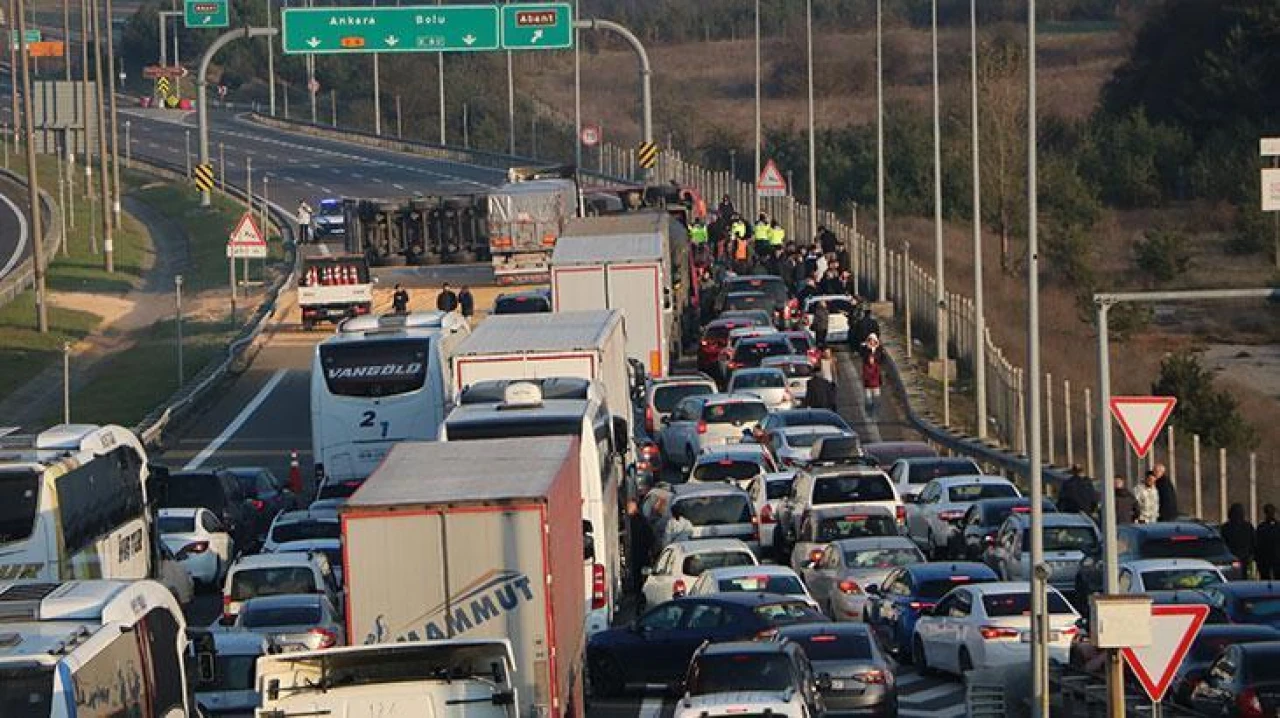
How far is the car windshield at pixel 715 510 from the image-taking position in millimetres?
39344

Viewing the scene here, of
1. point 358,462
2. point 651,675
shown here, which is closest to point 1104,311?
point 651,675

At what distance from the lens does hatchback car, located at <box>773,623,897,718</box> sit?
89.7 ft

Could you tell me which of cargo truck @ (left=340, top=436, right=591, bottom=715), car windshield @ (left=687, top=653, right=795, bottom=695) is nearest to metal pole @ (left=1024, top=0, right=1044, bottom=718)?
car windshield @ (left=687, top=653, right=795, bottom=695)

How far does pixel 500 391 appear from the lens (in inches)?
1443

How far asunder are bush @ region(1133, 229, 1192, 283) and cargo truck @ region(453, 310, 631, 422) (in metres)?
47.3

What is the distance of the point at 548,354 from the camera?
39.7m

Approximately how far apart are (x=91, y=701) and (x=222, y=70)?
561ft

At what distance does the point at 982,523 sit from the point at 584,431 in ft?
24.7

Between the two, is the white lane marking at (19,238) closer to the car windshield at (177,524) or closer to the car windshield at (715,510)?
the car windshield at (177,524)

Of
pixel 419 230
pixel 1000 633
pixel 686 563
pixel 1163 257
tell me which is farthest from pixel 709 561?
pixel 1163 257

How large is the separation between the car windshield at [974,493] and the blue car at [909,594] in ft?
21.8

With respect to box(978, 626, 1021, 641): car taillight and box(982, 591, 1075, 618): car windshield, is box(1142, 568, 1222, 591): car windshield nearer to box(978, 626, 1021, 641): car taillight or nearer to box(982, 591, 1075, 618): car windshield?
box(982, 591, 1075, 618): car windshield

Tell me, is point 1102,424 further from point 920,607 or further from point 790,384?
point 790,384

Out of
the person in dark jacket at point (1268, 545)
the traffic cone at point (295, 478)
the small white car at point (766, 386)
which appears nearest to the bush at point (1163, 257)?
the small white car at point (766, 386)
